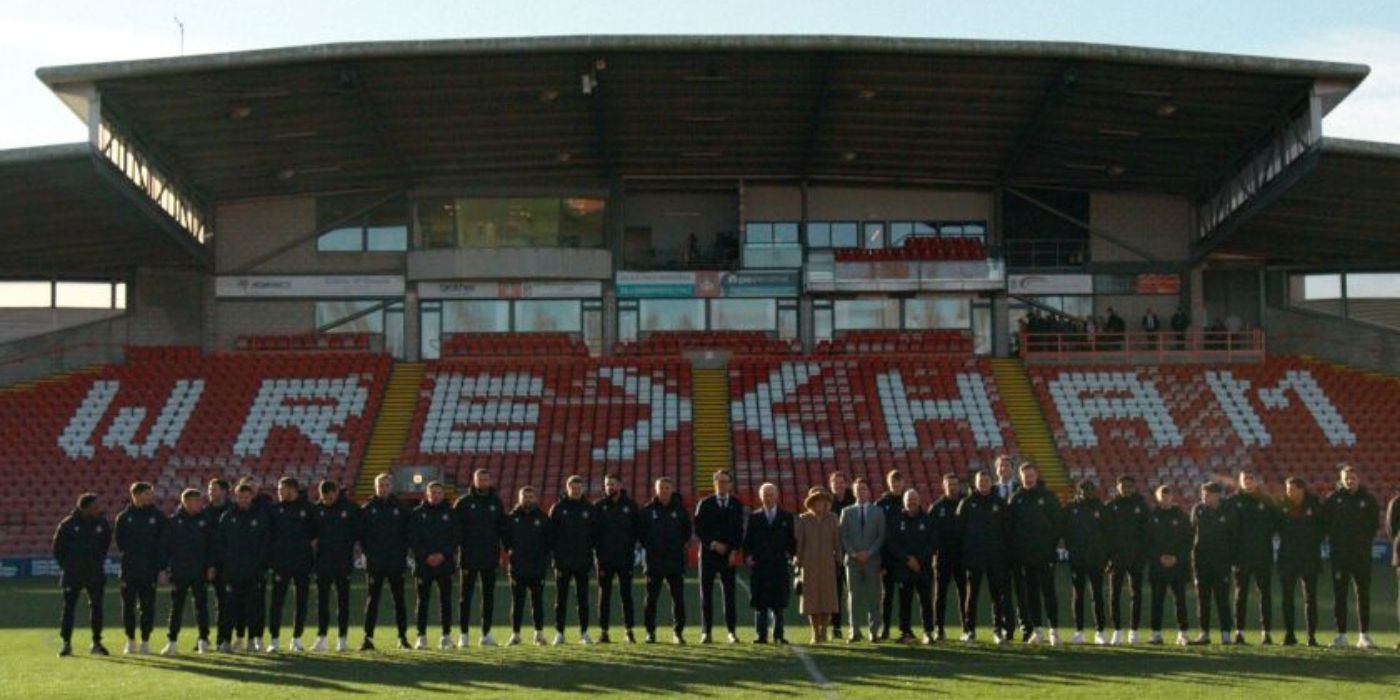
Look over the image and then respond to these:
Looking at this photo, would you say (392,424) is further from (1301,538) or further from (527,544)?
(1301,538)

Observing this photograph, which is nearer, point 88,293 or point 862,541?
point 862,541

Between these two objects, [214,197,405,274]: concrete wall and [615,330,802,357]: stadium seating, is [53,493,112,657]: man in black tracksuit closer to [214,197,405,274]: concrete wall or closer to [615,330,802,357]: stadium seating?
[615,330,802,357]: stadium seating

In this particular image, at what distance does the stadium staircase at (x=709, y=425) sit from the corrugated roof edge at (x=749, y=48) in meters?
9.22

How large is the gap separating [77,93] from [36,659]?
17800mm

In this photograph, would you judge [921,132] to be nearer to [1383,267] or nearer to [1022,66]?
[1022,66]

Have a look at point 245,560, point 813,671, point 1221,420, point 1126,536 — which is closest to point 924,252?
point 1221,420

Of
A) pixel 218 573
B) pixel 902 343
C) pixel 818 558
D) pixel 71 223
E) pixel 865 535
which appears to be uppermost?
pixel 71 223

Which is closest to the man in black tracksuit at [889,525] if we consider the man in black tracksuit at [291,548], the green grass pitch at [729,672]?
the green grass pitch at [729,672]

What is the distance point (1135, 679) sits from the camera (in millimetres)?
14633

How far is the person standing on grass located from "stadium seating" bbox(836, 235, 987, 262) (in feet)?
77.2

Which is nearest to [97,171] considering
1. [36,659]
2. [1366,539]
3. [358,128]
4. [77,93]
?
[77,93]

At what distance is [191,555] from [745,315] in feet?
84.4

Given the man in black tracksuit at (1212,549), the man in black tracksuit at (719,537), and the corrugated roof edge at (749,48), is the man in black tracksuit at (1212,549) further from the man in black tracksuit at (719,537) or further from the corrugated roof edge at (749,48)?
the corrugated roof edge at (749,48)

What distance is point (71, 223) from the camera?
3684cm
